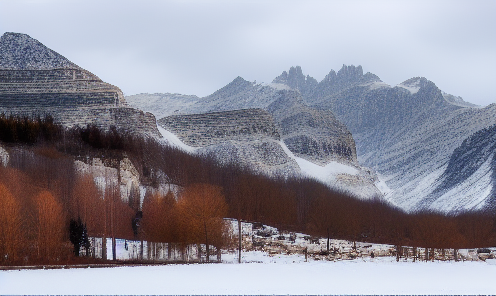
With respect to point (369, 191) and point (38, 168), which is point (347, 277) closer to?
point (38, 168)

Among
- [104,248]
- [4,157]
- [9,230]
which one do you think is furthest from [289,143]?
[9,230]

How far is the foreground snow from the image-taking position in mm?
30391

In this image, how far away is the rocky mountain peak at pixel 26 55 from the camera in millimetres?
130750

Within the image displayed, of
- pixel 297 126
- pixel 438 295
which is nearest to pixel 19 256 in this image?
pixel 438 295

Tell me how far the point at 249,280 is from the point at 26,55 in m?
114

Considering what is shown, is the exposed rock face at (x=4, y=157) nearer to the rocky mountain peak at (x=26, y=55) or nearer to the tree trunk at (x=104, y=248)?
the tree trunk at (x=104, y=248)

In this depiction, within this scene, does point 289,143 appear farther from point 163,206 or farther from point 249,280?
point 249,280

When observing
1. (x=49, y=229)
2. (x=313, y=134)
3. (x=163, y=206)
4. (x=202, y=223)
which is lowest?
(x=49, y=229)

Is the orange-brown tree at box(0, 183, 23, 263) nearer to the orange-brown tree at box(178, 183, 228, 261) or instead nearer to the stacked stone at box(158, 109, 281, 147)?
the orange-brown tree at box(178, 183, 228, 261)

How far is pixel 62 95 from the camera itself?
399 ft

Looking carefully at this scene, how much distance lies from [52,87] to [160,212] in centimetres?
7972

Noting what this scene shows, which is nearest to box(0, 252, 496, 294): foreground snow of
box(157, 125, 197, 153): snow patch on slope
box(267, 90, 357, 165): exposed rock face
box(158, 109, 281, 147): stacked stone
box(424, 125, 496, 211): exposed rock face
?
box(424, 125, 496, 211): exposed rock face

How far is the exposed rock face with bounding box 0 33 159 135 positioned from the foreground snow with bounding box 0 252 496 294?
80.3 metres

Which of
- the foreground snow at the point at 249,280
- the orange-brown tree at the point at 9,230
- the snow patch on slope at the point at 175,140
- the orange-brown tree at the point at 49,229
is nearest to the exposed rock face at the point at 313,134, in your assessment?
the snow patch on slope at the point at 175,140
